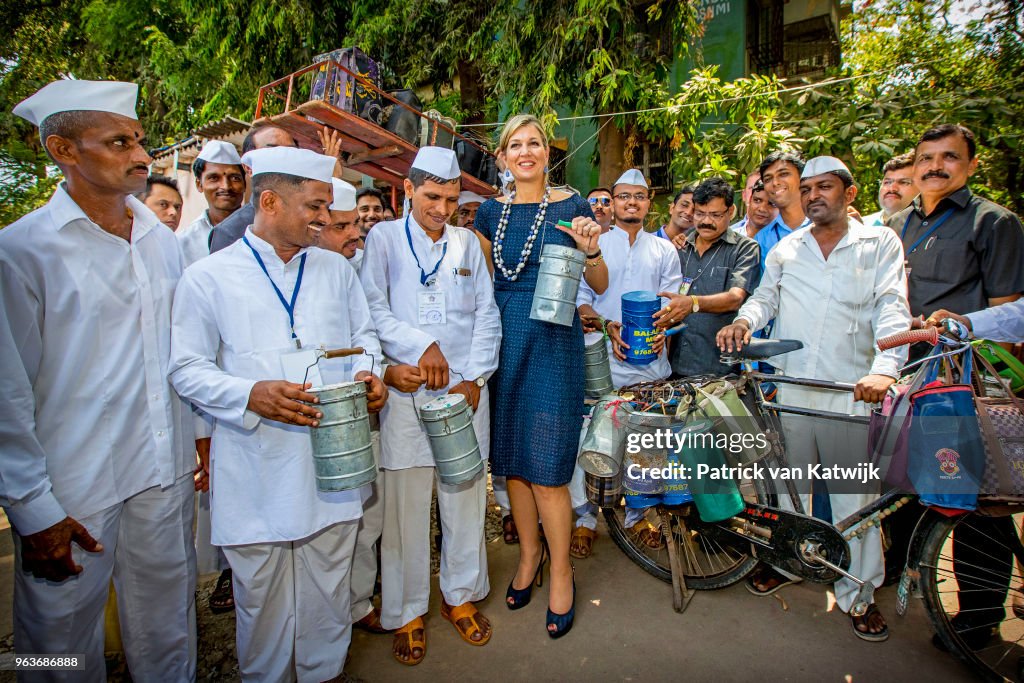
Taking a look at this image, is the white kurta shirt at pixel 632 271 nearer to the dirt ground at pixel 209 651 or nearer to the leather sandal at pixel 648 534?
the leather sandal at pixel 648 534

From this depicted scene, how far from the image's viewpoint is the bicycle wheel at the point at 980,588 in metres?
2.49

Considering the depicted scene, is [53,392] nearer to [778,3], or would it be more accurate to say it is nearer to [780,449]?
[780,449]

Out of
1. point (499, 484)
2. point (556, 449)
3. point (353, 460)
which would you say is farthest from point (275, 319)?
point (499, 484)

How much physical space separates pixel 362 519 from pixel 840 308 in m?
2.84

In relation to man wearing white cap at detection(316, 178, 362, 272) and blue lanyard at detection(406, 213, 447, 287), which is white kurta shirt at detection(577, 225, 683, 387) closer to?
blue lanyard at detection(406, 213, 447, 287)

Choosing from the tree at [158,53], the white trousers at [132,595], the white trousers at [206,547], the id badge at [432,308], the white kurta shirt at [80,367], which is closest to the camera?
the white kurta shirt at [80,367]

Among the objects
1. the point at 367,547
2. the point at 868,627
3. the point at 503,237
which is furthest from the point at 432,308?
the point at 868,627

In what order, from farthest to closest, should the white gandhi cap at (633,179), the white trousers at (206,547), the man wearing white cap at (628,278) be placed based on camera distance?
1. the white gandhi cap at (633,179)
2. the man wearing white cap at (628,278)
3. the white trousers at (206,547)

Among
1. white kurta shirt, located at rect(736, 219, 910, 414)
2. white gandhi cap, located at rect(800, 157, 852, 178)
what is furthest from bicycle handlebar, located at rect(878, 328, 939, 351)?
white gandhi cap, located at rect(800, 157, 852, 178)

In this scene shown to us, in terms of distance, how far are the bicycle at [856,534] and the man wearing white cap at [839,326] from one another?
143 millimetres

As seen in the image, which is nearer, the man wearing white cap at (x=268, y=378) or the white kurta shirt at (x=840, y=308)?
the man wearing white cap at (x=268, y=378)

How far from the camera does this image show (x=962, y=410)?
224 cm

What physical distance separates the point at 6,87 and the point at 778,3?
17.7 meters

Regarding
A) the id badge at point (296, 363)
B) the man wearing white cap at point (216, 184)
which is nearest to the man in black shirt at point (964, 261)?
the id badge at point (296, 363)
